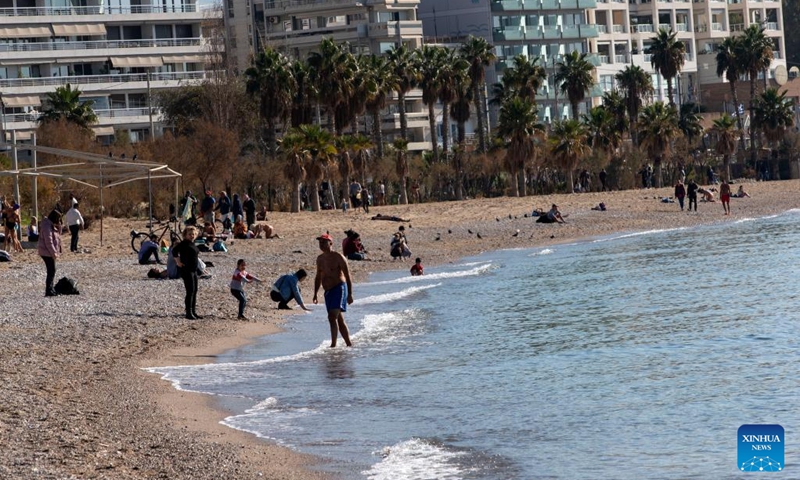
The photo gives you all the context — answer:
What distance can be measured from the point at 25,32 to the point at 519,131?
28893mm

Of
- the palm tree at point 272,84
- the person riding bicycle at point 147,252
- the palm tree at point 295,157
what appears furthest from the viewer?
the palm tree at point 272,84

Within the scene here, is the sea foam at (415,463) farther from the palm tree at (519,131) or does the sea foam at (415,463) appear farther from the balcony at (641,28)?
the balcony at (641,28)

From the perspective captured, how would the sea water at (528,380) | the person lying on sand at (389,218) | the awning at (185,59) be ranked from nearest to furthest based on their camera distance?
the sea water at (528,380) → the person lying on sand at (389,218) → the awning at (185,59)

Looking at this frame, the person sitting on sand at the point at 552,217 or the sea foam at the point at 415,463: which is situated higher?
the person sitting on sand at the point at 552,217

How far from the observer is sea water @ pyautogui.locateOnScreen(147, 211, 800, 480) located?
13297 mm

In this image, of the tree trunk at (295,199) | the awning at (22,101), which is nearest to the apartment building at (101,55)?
the awning at (22,101)

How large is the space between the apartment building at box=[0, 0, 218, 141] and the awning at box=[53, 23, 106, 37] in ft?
0.19

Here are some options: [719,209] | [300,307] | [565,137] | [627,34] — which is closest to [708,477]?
[300,307]

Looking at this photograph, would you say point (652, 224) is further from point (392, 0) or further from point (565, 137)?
point (392, 0)

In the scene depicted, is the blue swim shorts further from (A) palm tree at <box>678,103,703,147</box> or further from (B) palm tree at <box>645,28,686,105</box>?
(B) palm tree at <box>645,28,686,105</box>

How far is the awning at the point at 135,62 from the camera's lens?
3068 inches

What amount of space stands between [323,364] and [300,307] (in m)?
6.92

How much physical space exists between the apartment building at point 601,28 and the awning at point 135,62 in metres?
23.4

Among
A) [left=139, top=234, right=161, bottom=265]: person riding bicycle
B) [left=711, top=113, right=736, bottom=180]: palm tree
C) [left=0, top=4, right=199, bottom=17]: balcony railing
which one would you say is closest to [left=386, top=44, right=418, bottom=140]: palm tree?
[left=0, top=4, right=199, bottom=17]: balcony railing
